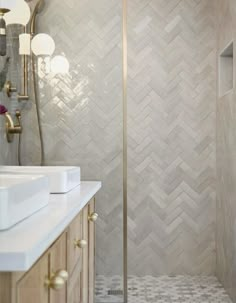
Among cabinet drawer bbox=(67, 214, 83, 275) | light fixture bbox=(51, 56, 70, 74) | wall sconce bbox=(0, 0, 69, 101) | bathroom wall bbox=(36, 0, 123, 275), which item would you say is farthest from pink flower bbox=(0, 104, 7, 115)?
cabinet drawer bbox=(67, 214, 83, 275)

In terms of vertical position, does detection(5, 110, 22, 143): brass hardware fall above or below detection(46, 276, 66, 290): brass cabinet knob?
above

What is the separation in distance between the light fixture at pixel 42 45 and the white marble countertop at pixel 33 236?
45.3 inches

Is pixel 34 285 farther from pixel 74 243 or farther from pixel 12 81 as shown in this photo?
pixel 12 81

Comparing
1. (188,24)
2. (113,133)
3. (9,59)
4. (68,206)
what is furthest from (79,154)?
(188,24)

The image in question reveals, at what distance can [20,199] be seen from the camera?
3.20 ft

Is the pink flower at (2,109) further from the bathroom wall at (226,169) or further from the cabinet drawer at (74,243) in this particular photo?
the bathroom wall at (226,169)

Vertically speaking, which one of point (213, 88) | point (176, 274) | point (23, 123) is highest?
point (213, 88)

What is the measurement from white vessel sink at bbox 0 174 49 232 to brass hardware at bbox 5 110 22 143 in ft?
3.09

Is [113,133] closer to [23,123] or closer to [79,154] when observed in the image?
Result: [79,154]

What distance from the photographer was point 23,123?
7.28 feet

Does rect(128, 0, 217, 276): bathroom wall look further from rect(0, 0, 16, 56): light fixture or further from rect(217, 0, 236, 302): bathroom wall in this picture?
rect(0, 0, 16, 56): light fixture

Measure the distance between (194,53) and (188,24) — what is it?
0.82 ft

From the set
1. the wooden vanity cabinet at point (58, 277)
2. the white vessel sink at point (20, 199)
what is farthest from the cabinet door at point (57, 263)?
the white vessel sink at point (20, 199)

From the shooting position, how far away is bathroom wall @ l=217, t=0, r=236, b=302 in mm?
→ 2816
